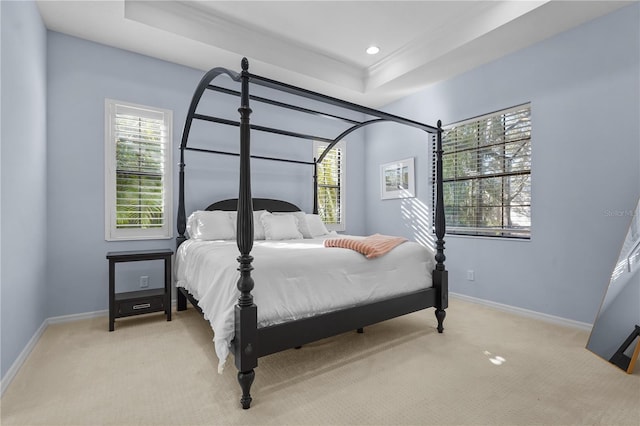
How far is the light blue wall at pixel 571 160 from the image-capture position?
2.63 m

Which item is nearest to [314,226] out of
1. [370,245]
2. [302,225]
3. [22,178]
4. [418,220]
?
[302,225]

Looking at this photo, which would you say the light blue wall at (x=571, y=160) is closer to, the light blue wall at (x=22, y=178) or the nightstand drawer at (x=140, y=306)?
the nightstand drawer at (x=140, y=306)

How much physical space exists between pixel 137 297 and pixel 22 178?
130 cm

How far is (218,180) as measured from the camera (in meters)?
3.84

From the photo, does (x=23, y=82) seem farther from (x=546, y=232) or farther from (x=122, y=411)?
(x=546, y=232)

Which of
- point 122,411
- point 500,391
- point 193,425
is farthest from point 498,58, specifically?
point 122,411

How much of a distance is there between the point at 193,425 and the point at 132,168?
2.74 meters

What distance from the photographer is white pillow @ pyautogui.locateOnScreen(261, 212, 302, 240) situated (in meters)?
3.55

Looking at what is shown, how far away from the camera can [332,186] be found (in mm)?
4934

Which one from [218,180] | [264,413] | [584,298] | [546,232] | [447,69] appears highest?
[447,69]

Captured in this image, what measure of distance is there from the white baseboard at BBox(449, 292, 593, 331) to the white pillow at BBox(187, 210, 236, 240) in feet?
9.18

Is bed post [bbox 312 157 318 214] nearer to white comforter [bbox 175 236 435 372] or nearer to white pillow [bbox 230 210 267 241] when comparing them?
white pillow [bbox 230 210 267 241]

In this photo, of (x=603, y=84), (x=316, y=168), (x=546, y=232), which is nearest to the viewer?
(x=603, y=84)

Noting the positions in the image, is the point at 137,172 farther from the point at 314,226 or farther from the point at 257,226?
the point at 314,226
